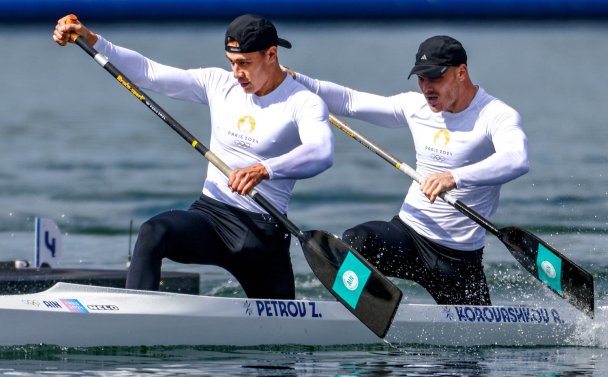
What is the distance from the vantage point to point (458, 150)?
35.4 ft

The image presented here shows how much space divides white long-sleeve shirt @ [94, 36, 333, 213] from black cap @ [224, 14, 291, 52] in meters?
0.35

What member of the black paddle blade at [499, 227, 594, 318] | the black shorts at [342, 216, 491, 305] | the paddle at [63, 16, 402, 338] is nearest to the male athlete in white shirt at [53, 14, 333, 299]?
the paddle at [63, 16, 402, 338]

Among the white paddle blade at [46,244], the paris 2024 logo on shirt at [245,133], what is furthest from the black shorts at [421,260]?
the white paddle blade at [46,244]

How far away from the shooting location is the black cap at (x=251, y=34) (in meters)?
10.2

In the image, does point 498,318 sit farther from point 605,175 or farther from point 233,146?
point 605,175

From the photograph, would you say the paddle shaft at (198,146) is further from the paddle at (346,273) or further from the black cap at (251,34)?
the black cap at (251,34)

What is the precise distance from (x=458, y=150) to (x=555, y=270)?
1.12 metres

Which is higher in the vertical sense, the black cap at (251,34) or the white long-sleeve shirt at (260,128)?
the black cap at (251,34)

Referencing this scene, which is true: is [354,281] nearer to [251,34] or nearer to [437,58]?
[437,58]

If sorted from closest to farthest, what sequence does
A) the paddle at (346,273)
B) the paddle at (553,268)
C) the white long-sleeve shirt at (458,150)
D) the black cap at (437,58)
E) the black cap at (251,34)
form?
the black cap at (251,34) < the paddle at (346,273) < the white long-sleeve shirt at (458,150) < the black cap at (437,58) < the paddle at (553,268)

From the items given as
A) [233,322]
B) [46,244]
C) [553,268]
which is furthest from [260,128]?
[46,244]

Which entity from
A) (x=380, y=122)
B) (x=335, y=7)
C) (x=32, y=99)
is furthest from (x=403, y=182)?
(x=335, y=7)

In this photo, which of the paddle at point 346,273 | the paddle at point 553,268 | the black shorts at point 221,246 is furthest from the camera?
the paddle at point 553,268

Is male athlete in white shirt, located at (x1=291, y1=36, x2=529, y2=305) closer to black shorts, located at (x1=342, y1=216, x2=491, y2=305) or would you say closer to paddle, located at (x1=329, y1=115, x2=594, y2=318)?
black shorts, located at (x1=342, y1=216, x2=491, y2=305)
